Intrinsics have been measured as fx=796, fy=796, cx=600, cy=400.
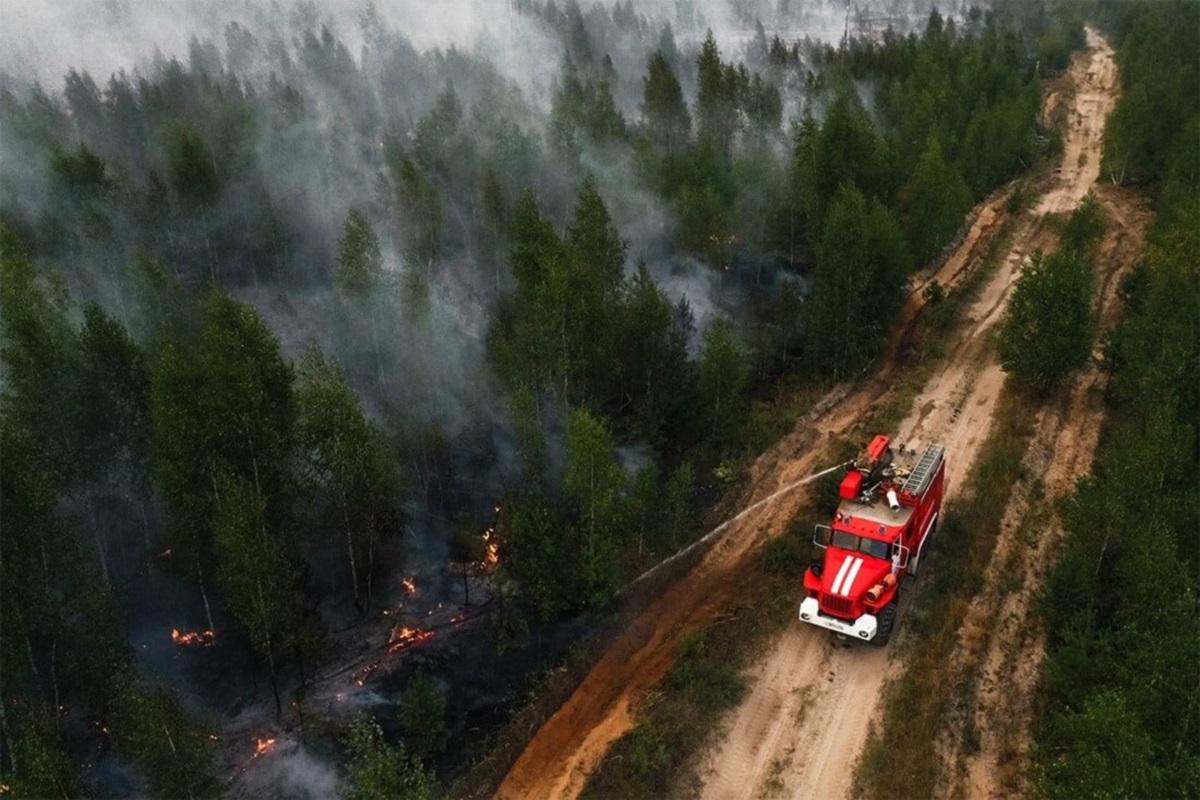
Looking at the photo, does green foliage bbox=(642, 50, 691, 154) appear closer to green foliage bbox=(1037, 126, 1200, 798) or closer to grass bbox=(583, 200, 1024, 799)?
grass bbox=(583, 200, 1024, 799)

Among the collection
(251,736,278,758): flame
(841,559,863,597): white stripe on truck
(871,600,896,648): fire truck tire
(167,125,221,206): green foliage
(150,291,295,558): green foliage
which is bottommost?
(251,736,278,758): flame

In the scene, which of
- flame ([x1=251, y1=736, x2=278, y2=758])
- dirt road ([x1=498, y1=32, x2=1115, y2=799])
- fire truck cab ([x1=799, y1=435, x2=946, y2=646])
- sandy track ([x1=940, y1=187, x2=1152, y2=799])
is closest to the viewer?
sandy track ([x1=940, y1=187, x2=1152, y2=799])

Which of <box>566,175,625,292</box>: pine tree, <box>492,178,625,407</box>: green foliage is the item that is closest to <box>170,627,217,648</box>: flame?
<box>492,178,625,407</box>: green foliage

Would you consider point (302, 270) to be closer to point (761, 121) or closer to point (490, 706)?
point (490, 706)

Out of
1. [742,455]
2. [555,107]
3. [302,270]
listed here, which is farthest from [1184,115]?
[302,270]

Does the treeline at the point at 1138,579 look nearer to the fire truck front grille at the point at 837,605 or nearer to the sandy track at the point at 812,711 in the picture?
the sandy track at the point at 812,711

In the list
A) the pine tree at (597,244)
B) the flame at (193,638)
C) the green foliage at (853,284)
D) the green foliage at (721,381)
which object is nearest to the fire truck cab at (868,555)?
the green foliage at (721,381)
